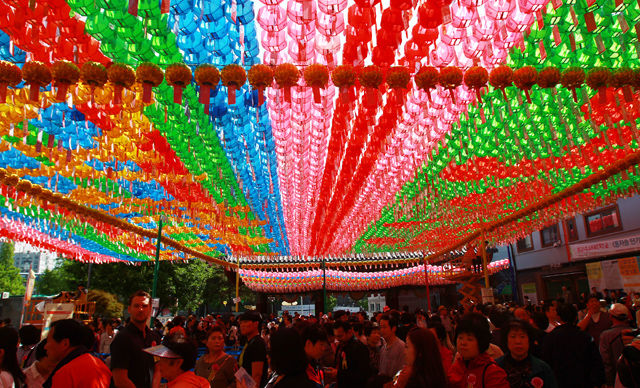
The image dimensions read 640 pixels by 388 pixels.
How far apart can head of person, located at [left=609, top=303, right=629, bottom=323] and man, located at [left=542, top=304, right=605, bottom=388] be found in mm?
969

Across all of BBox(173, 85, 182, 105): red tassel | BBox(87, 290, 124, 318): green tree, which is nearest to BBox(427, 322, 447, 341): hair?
BBox(173, 85, 182, 105): red tassel

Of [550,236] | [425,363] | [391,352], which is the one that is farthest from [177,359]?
[550,236]

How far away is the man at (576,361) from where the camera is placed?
3.29m

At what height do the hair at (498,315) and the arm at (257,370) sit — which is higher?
the hair at (498,315)

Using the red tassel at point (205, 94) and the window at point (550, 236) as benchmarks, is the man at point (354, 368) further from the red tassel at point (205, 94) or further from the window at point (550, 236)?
the window at point (550, 236)

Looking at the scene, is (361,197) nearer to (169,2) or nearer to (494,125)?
(494,125)

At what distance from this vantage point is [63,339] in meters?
2.38

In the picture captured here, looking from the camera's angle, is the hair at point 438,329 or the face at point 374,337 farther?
the face at point 374,337

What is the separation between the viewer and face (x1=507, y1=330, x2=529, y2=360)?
8.30 ft

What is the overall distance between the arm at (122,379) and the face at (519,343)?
7.88 feet

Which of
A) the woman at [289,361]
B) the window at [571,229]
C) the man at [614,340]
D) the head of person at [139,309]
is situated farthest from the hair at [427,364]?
the window at [571,229]

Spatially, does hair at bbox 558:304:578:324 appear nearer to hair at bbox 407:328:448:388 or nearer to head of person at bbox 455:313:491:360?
head of person at bbox 455:313:491:360

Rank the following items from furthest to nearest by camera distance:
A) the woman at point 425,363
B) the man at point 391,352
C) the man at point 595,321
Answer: the man at point 595,321 → the man at point 391,352 → the woman at point 425,363

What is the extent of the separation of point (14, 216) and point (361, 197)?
327 inches
